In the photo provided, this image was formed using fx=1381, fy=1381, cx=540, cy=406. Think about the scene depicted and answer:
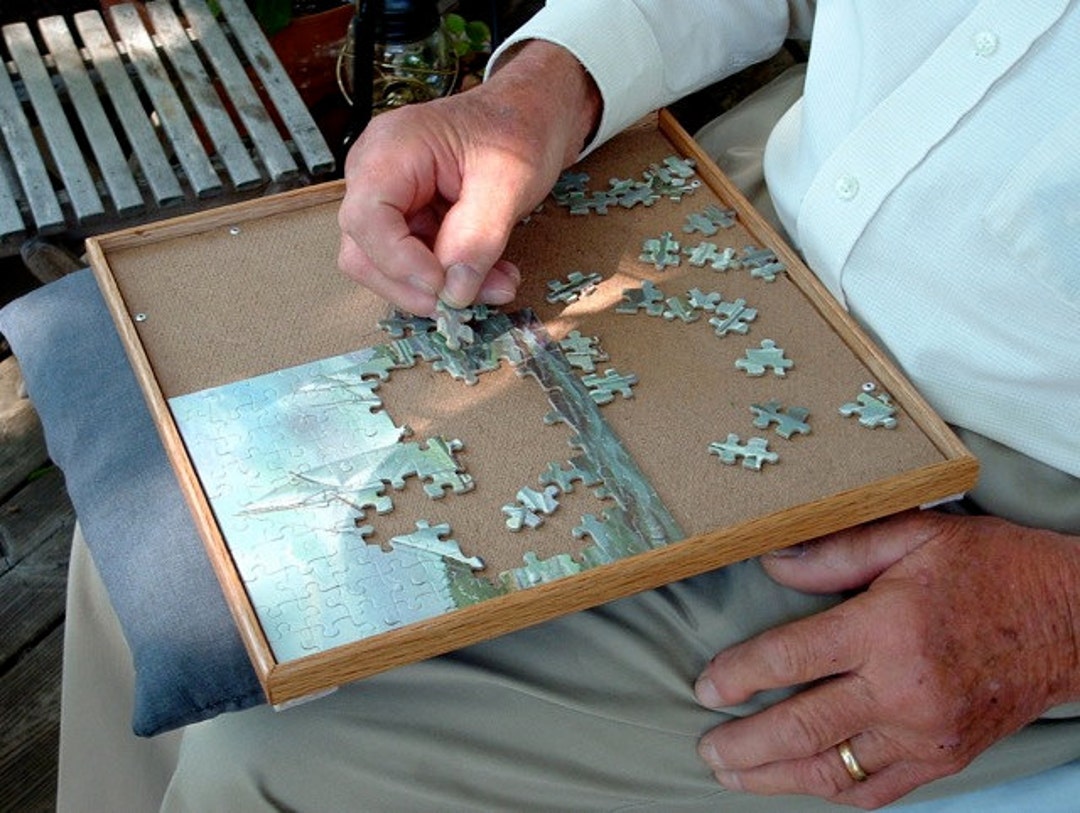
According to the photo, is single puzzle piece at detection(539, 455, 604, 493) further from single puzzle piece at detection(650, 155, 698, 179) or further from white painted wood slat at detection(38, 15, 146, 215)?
white painted wood slat at detection(38, 15, 146, 215)

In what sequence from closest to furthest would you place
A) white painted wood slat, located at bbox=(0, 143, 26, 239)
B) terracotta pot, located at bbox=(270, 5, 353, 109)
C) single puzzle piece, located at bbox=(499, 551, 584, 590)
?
single puzzle piece, located at bbox=(499, 551, 584, 590)
white painted wood slat, located at bbox=(0, 143, 26, 239)
terracotta pot, located at bbox=(270, 5, 353, 109)

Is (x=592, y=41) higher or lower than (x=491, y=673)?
higher

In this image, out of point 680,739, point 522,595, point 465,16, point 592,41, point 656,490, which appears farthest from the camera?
point 465,16

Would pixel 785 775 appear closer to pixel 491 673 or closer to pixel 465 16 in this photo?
pixel 491 673

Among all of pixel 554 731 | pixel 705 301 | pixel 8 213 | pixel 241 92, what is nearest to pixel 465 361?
pixel 705 301

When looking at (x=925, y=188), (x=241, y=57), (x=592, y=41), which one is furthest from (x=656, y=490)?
(x=241, y=57)

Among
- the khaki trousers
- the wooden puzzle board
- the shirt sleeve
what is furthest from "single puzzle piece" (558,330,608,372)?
the shirt sleeve
